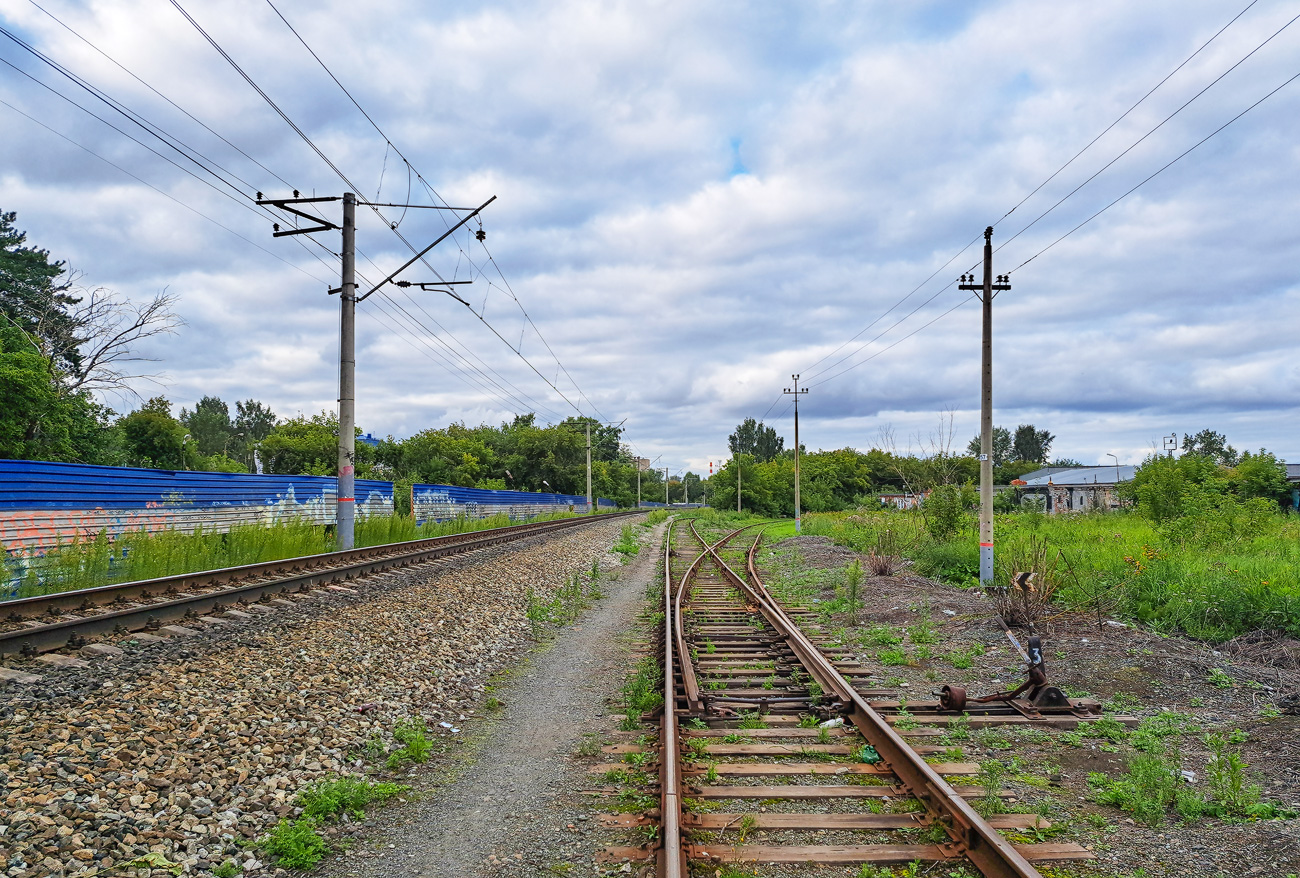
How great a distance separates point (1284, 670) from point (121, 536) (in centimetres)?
1641

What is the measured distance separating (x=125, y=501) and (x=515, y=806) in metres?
13.4

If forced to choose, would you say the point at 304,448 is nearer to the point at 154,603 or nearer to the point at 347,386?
the point at 347,386

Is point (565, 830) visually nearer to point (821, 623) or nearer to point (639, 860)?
point (639, 860)

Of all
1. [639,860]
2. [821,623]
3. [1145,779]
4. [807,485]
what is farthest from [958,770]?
[807,485]

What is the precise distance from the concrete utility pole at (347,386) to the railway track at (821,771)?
31.7 ft

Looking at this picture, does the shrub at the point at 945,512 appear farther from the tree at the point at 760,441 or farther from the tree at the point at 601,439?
the tree at the point at 760,441

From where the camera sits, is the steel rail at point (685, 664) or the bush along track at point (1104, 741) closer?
the bush along track at point (1104, 741)

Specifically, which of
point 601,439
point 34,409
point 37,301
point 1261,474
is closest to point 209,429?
point 601,439

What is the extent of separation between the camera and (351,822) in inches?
194

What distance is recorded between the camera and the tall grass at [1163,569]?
381 inches

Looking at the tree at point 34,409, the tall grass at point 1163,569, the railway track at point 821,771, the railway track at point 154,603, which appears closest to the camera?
the railway track at point 821,771

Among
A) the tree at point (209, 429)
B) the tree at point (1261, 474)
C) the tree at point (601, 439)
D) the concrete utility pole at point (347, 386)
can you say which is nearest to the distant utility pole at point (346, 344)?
the concrete utility pole at point (347, 386)

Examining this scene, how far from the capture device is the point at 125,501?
1474 cm

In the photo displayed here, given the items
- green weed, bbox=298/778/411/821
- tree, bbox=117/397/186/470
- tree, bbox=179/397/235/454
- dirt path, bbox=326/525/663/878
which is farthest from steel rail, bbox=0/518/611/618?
tree, bbox=179/397/235/454
